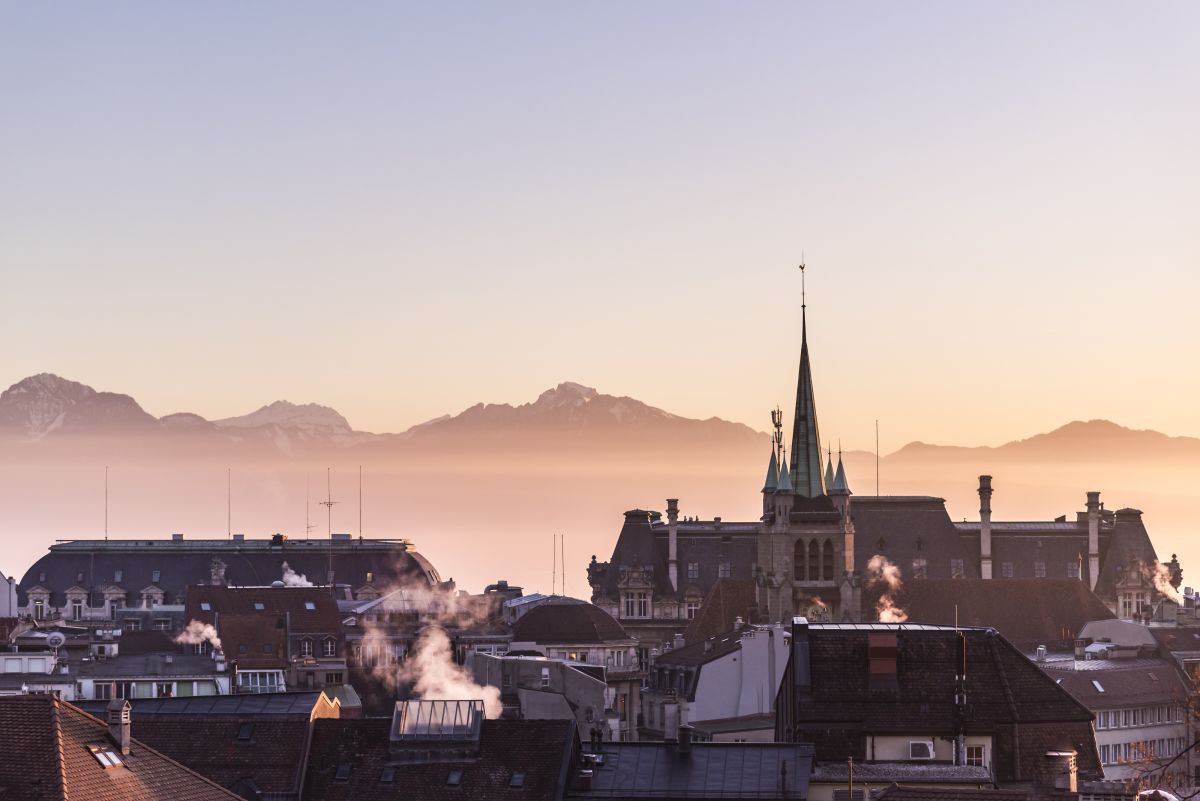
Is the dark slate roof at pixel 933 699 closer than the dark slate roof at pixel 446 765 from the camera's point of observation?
No

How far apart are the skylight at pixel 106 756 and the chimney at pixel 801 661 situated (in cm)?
4317

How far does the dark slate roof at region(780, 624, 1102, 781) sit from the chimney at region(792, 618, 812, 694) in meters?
0.26

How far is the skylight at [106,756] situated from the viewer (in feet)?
289

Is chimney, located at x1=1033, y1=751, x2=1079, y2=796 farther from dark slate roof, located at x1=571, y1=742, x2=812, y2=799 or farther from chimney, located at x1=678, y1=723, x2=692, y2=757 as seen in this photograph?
chimney, located at x1=678, y1=723, x2=692, y2=757

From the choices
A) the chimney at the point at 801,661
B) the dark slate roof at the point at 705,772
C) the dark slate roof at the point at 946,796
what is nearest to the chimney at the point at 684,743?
the dark slate roof at the point at 705,772

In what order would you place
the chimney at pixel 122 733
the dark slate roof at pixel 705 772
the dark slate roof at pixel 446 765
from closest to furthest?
the chimney at pixel 122 733
the dark slate roof at pixel 705 772
the dark slate roof at pixel 446 765

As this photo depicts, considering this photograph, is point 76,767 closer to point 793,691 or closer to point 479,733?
point 479,733

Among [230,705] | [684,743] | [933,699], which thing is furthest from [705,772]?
[230,705]

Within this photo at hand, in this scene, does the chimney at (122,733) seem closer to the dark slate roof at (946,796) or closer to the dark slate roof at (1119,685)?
the dark slate roof at (946,796)

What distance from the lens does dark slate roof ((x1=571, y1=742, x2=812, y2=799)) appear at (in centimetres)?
11031

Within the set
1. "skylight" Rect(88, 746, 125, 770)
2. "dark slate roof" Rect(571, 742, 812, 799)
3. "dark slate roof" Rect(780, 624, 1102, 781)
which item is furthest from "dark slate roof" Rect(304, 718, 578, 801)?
"skylight" Rect(88, 746, 125, 770)

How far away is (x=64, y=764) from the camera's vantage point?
85.1 meters

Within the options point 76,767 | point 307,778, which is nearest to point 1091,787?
point 307,778

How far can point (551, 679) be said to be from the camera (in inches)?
6934
